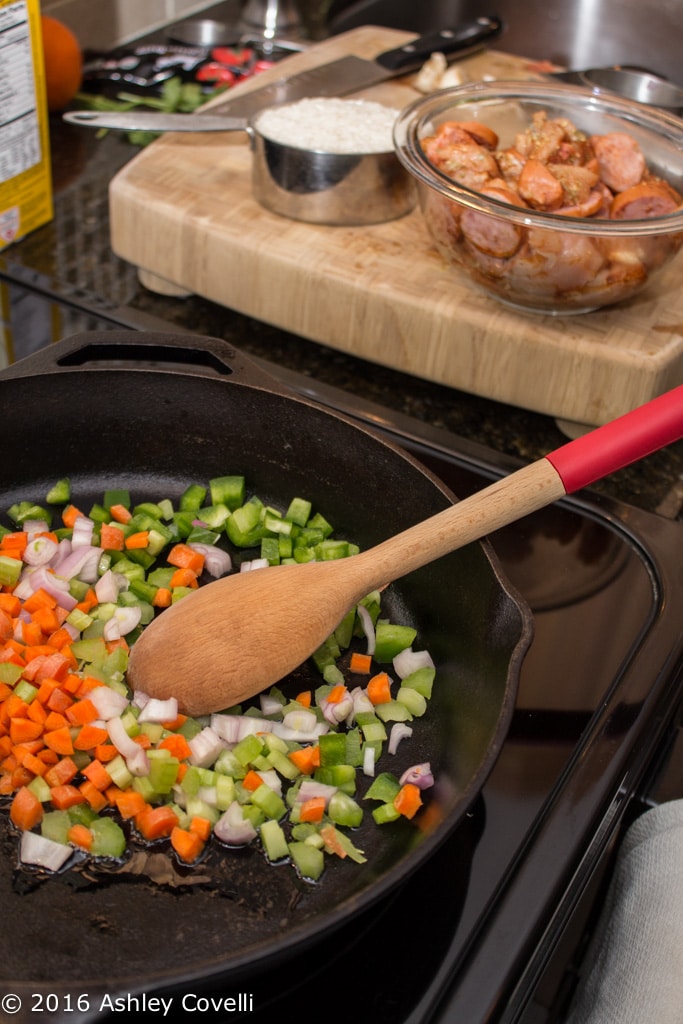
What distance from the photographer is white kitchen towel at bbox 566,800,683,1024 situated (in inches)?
29.0

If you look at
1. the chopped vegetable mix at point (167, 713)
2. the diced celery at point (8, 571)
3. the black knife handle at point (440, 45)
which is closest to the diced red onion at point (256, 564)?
the chopped vegetable mix at point (167, 713)

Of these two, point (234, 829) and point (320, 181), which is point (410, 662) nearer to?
point (234, 829)

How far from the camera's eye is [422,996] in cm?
63

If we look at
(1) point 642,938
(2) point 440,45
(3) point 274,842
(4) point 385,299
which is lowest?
(1) point 642,938

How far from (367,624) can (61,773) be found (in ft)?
0.97

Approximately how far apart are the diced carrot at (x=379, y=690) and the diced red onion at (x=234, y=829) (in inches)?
6.1

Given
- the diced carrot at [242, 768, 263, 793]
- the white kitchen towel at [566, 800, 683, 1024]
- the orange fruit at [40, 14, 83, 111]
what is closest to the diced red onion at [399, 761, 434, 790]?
the diced carrot at [242, 768, 263, 793]

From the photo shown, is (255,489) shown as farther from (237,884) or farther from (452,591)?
(237,884)

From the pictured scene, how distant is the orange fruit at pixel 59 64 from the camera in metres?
1.61

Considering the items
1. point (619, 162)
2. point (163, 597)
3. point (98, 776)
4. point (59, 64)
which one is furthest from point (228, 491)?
point (59, 64)

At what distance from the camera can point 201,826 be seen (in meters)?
0.71

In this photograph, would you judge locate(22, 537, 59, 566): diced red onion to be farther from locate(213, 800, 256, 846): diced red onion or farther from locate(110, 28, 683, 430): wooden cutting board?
locate(110, 28, 683, 430): wooden cutting board

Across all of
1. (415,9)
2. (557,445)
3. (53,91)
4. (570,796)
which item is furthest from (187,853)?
(415,9)

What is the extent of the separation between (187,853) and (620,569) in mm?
488
